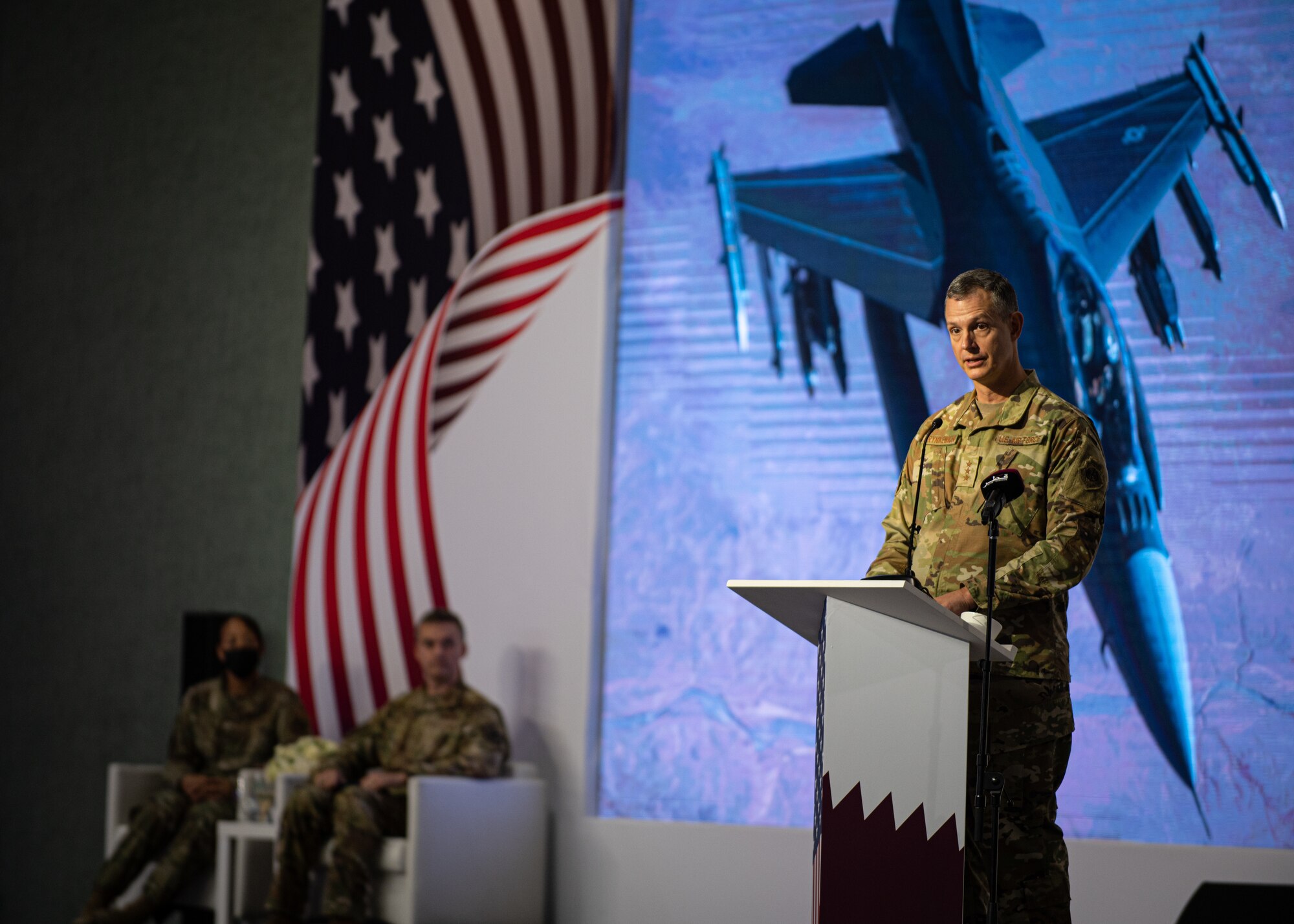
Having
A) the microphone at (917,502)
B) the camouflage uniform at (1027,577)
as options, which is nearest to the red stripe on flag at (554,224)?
the microphone at (917,502)

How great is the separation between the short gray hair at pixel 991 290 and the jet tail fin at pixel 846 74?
2.40m

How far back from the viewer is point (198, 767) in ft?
18.6

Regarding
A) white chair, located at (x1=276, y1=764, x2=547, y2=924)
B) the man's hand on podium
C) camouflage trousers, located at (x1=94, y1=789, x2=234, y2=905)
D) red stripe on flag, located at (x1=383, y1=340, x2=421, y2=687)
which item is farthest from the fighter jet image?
camouflage trousers, located at (x1=94, y1=789, x2=234, y2=905)

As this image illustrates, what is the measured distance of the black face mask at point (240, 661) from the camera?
18.6 ft

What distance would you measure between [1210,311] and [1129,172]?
20.7 inches

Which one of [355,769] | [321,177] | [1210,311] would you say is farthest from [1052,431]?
[321,177]

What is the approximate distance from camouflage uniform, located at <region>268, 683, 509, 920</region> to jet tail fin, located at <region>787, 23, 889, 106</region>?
2466mm

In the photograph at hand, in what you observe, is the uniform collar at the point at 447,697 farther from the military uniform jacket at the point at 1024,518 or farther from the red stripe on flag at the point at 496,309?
the military uniform jacket at the point at 1024,518

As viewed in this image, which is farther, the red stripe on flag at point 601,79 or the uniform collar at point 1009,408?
the red stripe on flag at point 601,79

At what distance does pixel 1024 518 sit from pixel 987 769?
0.48m

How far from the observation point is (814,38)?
5113 millimetres

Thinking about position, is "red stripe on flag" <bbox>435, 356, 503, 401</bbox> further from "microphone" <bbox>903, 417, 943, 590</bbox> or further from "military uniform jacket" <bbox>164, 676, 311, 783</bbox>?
"microphone" <bbox>903, 417, 943, 590</bbox>

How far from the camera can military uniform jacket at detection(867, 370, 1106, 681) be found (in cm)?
259

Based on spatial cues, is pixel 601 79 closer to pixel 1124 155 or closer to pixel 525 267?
pixel 525 267
